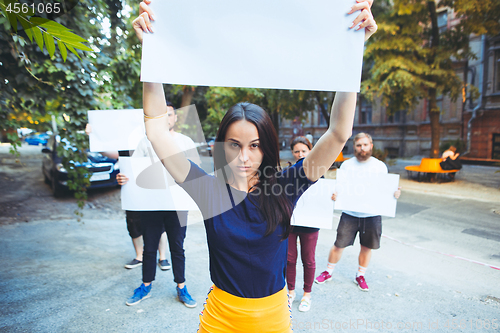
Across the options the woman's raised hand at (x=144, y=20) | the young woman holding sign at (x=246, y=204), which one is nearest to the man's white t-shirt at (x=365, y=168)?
the young woman holding sign at (x=246, y=204)

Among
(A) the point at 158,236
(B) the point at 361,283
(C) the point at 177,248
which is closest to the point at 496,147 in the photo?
(B) the point at 361,283

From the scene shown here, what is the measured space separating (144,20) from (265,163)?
0.77 m

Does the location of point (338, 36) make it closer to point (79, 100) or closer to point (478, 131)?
point (79, 100)

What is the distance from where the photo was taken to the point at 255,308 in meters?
1.34

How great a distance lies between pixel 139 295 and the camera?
3131 millimetres

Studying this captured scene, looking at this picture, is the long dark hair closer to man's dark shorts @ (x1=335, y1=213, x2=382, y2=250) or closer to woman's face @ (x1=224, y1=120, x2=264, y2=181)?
woman's face @ (x1=224, y1=120, x2=264, y2=181)

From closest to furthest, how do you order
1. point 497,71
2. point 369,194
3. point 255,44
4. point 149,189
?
1. point 255,44
2. point 149,189
3. point 369,194
4. point 497,71

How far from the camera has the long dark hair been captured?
4.47 feet

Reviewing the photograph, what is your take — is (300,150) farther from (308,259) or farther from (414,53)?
(414,53)

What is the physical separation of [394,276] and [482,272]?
1.04m

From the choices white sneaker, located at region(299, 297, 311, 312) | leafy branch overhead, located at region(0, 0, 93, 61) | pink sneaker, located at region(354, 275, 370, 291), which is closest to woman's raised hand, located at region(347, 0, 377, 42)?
leafy branch overhead, located at region(0, 0, 93, 61)

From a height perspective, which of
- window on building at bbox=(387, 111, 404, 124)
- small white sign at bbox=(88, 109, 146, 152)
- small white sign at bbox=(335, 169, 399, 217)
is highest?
window on building at bbox=(387, 111, 404, 124)

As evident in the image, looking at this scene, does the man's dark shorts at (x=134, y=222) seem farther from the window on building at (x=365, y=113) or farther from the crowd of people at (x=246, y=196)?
the window on building at (x=365, y=113)

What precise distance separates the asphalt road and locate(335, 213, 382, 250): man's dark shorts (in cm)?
53
